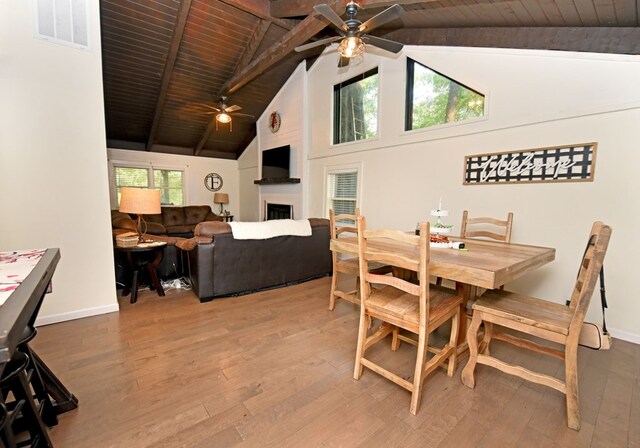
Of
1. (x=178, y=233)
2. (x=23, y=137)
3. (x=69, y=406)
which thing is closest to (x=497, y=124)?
(x=69, y=406)

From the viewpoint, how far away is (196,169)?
800 centimetres

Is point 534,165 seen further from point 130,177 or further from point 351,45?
point 130,177

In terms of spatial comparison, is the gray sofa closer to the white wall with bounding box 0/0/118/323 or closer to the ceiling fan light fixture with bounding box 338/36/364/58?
the white wall with bounding box 0/0/118/323

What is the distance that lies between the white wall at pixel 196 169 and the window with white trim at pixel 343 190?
4351 millimetres

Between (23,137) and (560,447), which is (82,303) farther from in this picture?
(560,447)

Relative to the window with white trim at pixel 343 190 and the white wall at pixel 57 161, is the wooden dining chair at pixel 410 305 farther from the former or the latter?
the window with white trim at pixel 343 190

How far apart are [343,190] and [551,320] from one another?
3.92 metres

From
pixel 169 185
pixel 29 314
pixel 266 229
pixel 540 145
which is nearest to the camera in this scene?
pixel 29 314

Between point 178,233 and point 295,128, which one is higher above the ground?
point 295,128

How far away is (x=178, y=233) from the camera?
671 centimetres

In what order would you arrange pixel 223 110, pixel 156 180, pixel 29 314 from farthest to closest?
pixel 156 180 < pixel 223 110 < pixel 29 314

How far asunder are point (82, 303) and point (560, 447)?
12.2ft

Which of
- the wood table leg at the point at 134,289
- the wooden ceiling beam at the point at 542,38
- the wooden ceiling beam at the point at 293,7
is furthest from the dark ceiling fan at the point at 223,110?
the wood table leg at the point at 134,289

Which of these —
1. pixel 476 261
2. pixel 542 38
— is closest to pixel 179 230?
pixel 476 261
